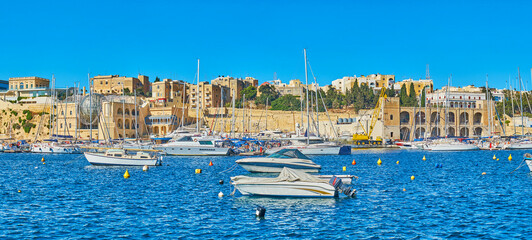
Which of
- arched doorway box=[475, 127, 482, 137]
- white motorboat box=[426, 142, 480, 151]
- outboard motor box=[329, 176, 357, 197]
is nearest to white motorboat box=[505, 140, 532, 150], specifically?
white motorboat box=[426, 142, 480, 151]

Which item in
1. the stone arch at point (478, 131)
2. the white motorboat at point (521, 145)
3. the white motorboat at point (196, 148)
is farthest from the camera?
the stone arch at point (478, 131)

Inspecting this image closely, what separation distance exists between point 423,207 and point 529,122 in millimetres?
80662

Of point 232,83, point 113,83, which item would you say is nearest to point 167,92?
point 113,83

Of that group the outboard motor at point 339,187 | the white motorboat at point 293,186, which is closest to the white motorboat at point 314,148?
the outboard motor at point 339,187

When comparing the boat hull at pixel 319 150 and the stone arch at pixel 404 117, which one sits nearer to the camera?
the boat hull at pixel 319 150

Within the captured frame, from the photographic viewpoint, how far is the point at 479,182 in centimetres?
2711

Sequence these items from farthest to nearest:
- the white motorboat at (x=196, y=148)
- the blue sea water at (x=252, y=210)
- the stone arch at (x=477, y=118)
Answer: the stone arch at (x=477, y=118)
the white motorboat at (x=196, y=148)
the blue sea water at (x=252, y=210)

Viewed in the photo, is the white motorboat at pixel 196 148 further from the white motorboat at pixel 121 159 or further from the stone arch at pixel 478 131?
the stone arch at pixel 478 131

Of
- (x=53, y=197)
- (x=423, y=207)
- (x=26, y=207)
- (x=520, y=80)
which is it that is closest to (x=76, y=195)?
(x=53, y=197)

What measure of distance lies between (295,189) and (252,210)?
2.58 m

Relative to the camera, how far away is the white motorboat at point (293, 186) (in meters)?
20.3

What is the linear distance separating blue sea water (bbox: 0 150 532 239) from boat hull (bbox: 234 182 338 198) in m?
0.26

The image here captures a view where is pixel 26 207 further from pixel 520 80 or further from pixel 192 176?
pixel 520 80

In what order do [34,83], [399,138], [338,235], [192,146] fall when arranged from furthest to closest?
[34,83], [399,138], [192,146], [338,235]
